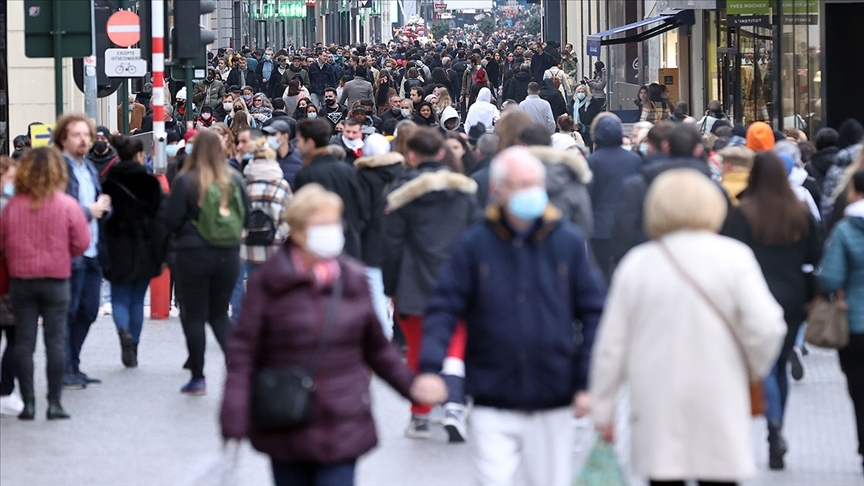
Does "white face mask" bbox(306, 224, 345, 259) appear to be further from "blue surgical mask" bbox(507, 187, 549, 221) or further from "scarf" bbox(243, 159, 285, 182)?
"scarf" bbox(243, 159, 285, 182)

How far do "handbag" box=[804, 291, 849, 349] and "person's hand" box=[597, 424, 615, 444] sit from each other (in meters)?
2.23

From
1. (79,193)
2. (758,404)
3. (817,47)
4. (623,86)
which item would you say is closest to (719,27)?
(817,47)

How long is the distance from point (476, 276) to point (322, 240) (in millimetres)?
655

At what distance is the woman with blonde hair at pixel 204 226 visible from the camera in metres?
9.48

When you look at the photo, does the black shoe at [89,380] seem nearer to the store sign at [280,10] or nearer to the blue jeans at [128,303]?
the blue jeans at [128,303]

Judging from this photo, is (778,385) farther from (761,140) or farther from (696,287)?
(761,140)

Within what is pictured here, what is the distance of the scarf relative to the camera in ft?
35.0

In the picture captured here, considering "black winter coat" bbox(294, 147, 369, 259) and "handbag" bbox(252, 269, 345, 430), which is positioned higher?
"black winter coat" bbox(294, 147, 369, 259)

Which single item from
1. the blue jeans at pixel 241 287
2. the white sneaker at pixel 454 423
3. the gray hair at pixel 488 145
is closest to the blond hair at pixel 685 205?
the white sneaker at pixel 454 423

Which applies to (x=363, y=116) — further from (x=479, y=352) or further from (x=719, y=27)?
(x=719, y=27)

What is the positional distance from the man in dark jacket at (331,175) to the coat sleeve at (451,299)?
4.65 m

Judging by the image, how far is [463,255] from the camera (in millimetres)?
5570

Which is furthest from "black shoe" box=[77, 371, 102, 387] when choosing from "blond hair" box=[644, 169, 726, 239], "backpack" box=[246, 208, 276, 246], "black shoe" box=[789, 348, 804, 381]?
"blond hair" box=[644, 169, 726, 239]

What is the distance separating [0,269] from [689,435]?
5.02 metres
